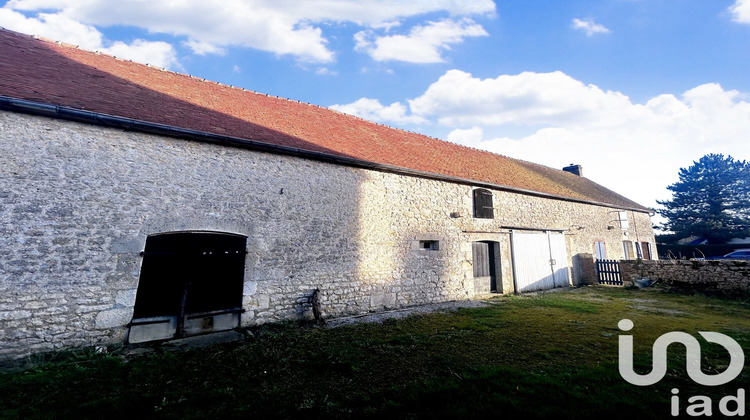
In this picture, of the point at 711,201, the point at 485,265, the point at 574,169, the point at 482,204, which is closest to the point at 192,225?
the point at 482,204

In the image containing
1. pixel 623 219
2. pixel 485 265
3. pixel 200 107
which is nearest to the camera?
pixel 200 107

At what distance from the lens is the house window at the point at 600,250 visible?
12734 mm

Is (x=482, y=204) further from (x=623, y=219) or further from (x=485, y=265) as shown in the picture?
(x=623, y=219)

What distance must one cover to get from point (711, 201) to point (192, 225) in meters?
40.0

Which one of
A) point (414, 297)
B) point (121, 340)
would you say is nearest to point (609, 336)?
point (414, 297)

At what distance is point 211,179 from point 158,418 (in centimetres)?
414

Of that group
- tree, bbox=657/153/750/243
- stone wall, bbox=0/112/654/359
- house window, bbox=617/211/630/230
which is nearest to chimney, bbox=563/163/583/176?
house window, bbox=617/211/630/230

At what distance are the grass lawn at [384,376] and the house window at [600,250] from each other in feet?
24.7

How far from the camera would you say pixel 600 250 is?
12969mm

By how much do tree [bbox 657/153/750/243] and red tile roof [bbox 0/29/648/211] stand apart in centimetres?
2662

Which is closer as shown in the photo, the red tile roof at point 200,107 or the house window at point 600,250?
the red tile roof at point 200,107

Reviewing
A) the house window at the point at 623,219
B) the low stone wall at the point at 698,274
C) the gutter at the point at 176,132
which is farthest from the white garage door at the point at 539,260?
the house window at the point at 623,219

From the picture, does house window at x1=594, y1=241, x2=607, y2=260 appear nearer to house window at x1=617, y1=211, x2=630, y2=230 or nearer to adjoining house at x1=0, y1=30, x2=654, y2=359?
house window at x1=617, y1=211, x2=630, y2=230

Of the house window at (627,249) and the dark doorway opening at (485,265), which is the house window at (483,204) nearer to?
the dark doorway opening at (485,265)
